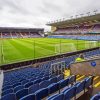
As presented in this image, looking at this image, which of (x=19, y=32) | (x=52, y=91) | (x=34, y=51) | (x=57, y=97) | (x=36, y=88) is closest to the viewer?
(x=57, y=97)

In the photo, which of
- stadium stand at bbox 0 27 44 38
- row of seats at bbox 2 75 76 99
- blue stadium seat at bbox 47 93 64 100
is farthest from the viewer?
stadium stand at bbox 0 27 44 38

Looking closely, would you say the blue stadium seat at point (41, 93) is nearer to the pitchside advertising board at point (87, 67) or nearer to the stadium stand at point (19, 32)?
the pitchside advertising board at point (87, 67)

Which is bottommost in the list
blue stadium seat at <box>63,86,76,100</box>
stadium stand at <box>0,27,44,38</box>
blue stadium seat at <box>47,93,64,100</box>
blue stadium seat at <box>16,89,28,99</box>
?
blue stadium seat at <box>16,89,28,99</box>

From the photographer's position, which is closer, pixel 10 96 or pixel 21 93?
pixel 10 96

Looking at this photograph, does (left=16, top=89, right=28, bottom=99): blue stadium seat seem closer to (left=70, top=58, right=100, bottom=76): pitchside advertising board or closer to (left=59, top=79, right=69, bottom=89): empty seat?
(left=59, top=79, right=69, bottom=89): empty seat

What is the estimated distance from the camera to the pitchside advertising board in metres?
8.35

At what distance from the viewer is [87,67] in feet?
28.8

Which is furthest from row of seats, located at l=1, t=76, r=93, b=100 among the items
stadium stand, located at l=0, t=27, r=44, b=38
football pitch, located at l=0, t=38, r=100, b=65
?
stadium stand, located at l=0, t=27, r=44, b=38

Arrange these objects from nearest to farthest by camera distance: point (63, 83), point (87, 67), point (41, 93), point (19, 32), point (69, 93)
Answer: point (69, 93)
point (41, 93)
point (63, 83)
point (87, 67)
point (19, 32)

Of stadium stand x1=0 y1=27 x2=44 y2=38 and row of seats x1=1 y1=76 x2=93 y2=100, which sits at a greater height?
stadium stand x1=0 y1=27 x2=44 y2=38

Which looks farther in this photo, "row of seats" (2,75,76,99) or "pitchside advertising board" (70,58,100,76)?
"pitchside advertising board" (70,58,100,76)

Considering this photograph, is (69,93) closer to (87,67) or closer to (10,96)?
(10,96)

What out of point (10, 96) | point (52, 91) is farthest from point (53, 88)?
point (10, 96)

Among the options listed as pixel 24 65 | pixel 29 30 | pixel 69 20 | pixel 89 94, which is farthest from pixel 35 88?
pixel 29 30
